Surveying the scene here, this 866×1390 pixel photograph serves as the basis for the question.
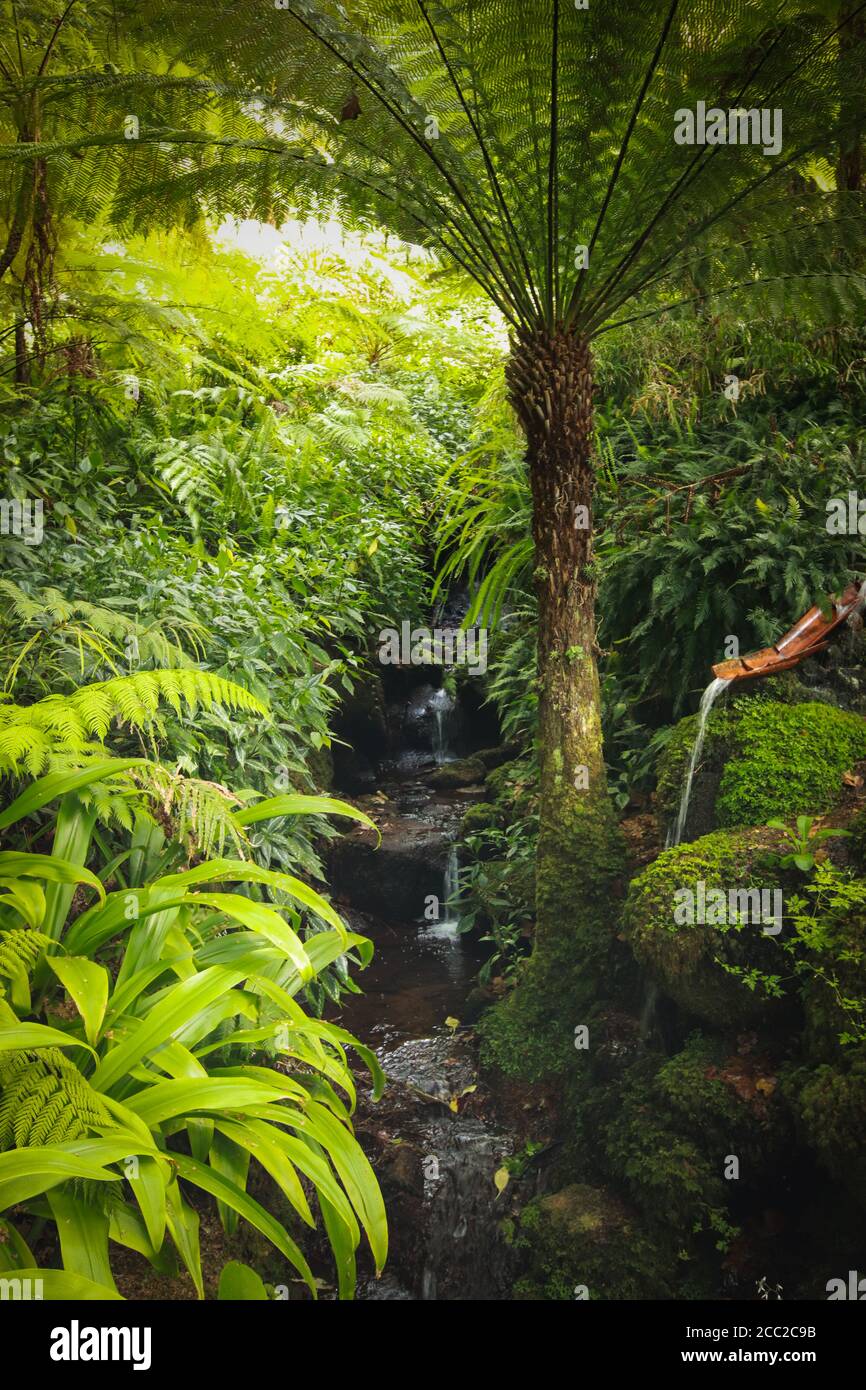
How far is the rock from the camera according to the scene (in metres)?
5.34

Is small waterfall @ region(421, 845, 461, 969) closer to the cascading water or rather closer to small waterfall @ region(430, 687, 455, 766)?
the cascading water

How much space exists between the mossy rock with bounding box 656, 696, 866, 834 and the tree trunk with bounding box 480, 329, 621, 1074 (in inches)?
13.4

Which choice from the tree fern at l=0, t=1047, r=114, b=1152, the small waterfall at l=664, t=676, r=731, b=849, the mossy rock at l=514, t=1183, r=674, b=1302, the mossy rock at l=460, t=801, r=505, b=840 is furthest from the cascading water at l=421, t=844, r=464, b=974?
the tree fern at l=0, t=1047, r=114, b=1152

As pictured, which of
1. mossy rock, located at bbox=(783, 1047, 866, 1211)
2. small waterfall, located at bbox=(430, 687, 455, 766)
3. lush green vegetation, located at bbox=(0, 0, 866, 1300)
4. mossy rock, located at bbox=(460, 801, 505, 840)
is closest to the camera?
lush green vegetation, located at bbox=(0, 0, 866, 1300)

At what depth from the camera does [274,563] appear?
13.8 ft

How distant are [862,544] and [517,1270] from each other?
3.07m

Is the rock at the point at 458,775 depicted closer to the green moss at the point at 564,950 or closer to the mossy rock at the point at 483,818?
the mossy rock at the point at 483,818

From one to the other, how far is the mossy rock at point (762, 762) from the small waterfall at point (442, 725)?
2566 millimetres

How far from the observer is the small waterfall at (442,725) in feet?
19.1

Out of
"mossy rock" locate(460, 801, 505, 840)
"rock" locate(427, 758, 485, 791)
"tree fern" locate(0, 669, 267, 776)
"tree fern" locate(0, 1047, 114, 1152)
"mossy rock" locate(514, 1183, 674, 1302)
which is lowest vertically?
"mossy rock" locate(514, 1183, 674, 1302)

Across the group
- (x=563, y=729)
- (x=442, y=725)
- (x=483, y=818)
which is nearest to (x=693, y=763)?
(x=563, y=729)

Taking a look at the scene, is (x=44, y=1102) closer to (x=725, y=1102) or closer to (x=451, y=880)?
(x=725, y=1102)

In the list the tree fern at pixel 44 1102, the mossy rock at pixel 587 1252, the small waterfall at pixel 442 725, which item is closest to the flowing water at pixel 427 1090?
the mossy rock at pixel 587 1252

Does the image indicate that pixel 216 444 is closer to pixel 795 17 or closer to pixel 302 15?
pixel 302 15
